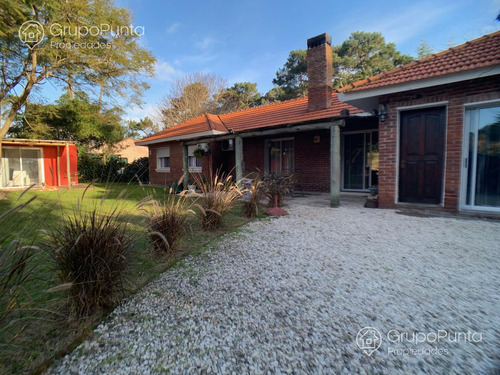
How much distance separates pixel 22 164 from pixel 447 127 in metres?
20.6

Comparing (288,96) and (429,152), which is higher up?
(288,96)

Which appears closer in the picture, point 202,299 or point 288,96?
point 202,299

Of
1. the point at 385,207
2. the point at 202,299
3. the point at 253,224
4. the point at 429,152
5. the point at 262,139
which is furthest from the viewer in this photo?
the point at 262,139

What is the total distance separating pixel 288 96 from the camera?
84.0 ft

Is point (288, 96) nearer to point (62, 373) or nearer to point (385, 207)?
point (385, 207)

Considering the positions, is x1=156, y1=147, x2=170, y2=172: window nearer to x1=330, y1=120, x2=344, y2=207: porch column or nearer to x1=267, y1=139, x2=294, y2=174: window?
x1=267, y1=139, x2=294, y2=174: window

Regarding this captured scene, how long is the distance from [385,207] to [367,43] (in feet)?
76.8

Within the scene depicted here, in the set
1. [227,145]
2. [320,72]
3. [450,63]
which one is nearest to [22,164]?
[227,145]

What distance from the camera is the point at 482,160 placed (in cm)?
488

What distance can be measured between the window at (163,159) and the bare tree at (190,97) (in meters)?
10.4

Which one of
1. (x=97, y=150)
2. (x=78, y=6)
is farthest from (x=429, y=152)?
(x=97, y=150)

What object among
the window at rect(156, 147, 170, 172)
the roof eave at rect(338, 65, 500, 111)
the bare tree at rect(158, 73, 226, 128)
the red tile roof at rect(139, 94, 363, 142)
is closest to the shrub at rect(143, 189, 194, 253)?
the roof eave at rect(338, 65, 500, 111)

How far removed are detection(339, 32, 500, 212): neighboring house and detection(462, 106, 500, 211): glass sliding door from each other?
14 mm

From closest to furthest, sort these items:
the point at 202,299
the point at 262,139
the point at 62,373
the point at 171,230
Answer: the point at 62,373 < the point at 202,299 < the point at 171,230 < the point at 262,139
